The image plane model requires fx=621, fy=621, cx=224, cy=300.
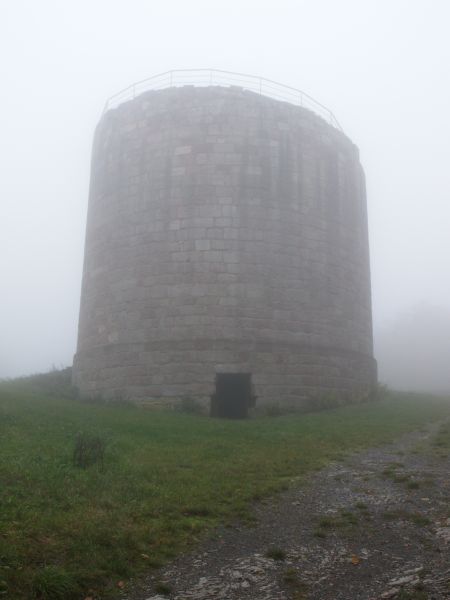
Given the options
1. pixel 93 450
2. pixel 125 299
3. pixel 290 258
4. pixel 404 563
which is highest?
pixel 290 258

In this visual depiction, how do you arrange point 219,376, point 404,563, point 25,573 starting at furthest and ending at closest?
point 219,376, point 404,563, point 25,573

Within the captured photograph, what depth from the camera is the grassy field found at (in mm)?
5702

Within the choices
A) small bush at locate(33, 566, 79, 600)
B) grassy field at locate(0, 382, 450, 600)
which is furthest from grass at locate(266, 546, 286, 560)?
small bush at locate(33, 566, 79, 600)

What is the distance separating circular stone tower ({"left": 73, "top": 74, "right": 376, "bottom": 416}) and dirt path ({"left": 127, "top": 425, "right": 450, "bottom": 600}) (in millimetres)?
9386

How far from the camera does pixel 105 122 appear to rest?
884 inches

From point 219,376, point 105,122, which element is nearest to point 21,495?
point 219,376

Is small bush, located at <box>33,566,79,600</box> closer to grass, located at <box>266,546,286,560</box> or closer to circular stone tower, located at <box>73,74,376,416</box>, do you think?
grass, located at <box>266,546,286,560</box>

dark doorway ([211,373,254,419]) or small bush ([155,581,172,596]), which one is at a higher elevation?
dark doorway ([211,373,254,419])

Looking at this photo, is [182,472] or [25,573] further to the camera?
[182,472]

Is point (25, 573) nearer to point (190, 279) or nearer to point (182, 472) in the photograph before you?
point (182, 472)

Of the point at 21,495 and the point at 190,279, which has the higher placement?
the point at 190,279

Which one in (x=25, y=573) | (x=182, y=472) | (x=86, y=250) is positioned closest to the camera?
(x=25, y=573)

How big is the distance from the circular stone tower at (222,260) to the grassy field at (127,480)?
2.72 metres

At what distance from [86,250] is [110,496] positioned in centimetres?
1577
